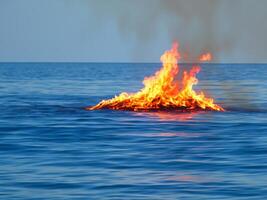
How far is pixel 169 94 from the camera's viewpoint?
52.8 m

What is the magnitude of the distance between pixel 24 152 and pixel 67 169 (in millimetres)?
5016

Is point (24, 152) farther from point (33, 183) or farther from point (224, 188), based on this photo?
point (224, 188)

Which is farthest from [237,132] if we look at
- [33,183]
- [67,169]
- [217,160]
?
[33,183]

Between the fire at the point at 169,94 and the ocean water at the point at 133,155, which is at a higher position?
the fire at the point at 169,94

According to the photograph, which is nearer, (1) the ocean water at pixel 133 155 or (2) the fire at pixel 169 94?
(1) the ocean water at pixel 133 155

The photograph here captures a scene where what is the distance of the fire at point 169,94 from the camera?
172ft

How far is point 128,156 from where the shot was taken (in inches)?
1259

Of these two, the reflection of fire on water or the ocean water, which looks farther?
the reflection of fire on water

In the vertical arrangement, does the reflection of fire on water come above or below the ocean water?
above

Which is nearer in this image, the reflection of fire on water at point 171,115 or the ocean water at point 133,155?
the ocean water at point 133,155

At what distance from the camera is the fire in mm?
52406

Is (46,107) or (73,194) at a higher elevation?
(46,107)

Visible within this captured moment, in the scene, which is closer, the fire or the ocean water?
the ocean water

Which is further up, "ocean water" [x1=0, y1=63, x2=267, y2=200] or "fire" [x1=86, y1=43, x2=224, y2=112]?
"fire" [x1=86, y1=43, x2=224, y2=112]
